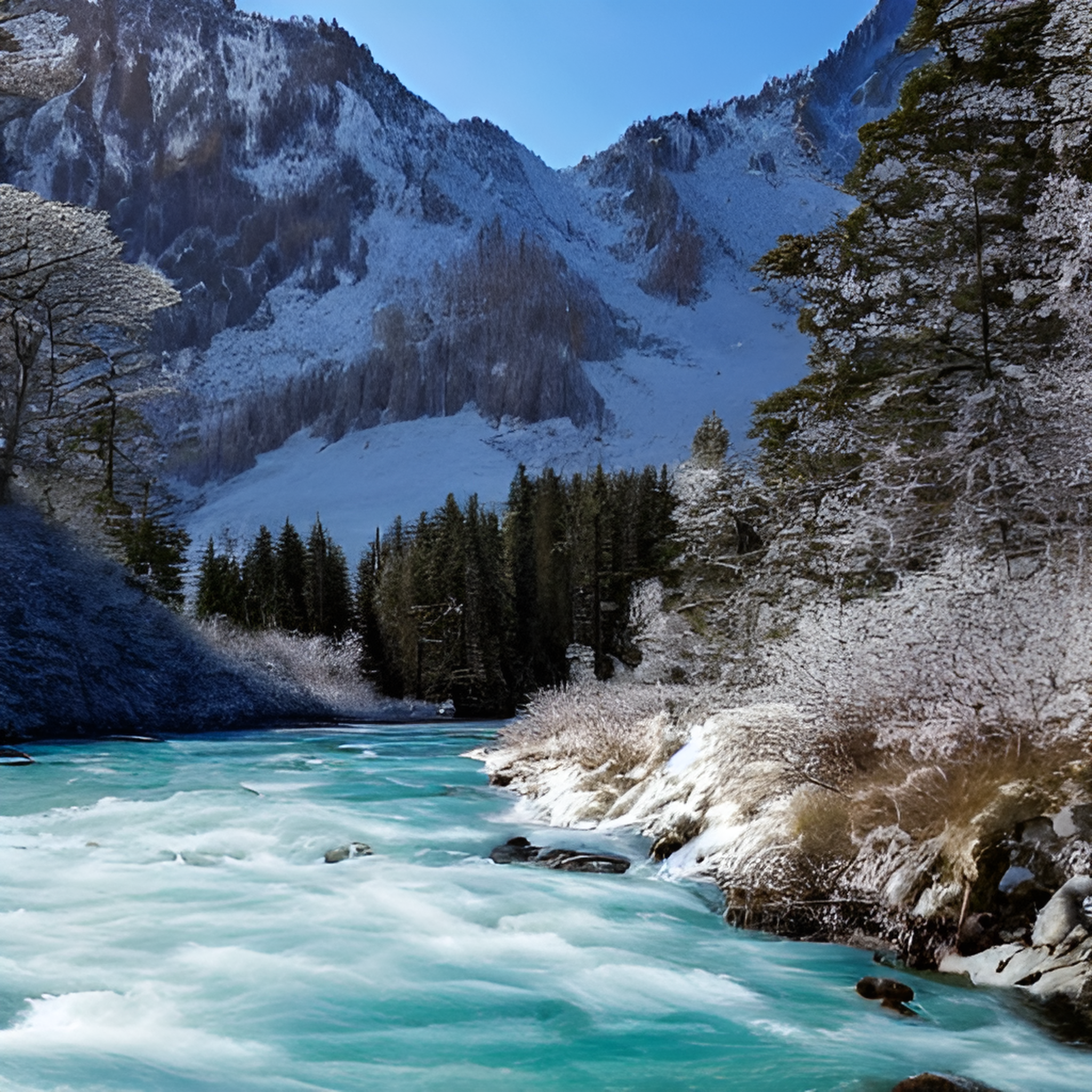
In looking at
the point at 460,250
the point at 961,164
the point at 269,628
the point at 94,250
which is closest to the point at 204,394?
the point at 460,250

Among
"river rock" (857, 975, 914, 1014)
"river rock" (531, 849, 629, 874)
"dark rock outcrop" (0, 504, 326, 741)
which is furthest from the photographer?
"dark rock outcrop" (0, 504, 326, 741)

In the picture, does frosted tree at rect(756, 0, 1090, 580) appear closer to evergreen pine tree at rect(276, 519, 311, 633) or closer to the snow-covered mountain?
evergreen pine tree at rect(276, 519, 311, 633)

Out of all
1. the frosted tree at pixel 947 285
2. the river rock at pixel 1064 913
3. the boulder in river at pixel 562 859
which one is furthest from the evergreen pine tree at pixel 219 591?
the river rock at pixel 1064 913

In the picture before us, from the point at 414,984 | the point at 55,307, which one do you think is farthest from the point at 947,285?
the point at 55,307

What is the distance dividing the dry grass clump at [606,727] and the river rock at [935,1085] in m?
9.16

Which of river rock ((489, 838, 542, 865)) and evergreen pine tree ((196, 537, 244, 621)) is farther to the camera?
evergreen pine tree ((196, 537, 244, 621))

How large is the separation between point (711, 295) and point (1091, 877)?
616 ft

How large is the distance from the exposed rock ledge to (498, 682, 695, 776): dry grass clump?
268 centimetres

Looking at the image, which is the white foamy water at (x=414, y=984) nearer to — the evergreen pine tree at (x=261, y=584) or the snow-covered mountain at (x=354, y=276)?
the evergreen pine tree at (x=261, y=584)

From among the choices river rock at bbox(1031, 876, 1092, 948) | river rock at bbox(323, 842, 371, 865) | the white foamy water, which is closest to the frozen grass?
river rock at bbox(323, 842, 371, 865)

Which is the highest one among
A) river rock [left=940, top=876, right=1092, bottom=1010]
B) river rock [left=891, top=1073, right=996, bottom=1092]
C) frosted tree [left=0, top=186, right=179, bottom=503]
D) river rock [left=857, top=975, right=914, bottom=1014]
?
frosted tree [left=0, top=186, right=179, bottom=503]

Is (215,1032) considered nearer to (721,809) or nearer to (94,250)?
(721,809)

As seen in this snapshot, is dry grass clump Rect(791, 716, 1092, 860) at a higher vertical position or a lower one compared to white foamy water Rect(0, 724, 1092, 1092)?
higher

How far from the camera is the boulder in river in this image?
1112 cm
